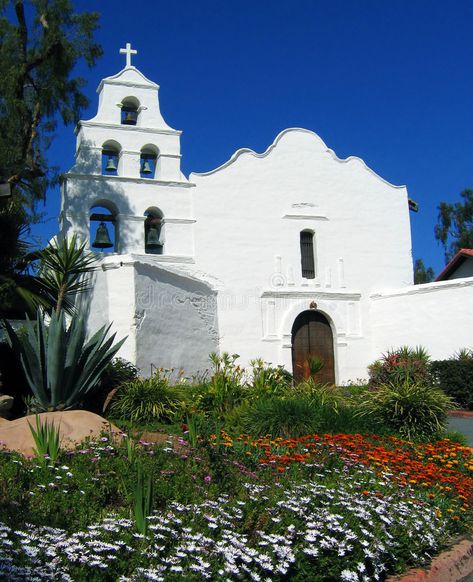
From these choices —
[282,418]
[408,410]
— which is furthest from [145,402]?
[408,410]

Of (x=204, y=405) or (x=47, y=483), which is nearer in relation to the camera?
(x=47, y=483)

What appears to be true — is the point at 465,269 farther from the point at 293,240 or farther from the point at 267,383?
the point at 267,383

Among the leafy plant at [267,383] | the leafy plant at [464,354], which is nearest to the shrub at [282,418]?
the leafy plant at [267,383]

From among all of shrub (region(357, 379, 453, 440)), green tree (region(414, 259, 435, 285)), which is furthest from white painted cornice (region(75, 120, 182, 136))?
green tree (region(414, 259, 435, 285))

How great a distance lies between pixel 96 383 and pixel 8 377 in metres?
1.93

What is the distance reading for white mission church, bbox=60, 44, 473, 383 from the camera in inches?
677

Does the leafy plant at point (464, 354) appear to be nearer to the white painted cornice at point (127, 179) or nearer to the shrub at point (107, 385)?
the white painted cornice at point (127, 179)

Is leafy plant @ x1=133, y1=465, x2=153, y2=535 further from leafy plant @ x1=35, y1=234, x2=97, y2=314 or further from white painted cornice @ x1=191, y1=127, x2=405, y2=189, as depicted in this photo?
white painted cornice @ x1=191, y1=127, x2=405, y2=189

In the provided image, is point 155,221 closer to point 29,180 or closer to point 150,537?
point 29,180

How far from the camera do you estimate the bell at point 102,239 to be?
16516 millimetres

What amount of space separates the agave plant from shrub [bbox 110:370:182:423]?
703 millimetres

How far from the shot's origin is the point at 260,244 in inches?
752

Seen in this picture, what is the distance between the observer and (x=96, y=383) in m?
10.6

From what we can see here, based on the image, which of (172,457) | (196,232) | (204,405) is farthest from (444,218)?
(172,457)
